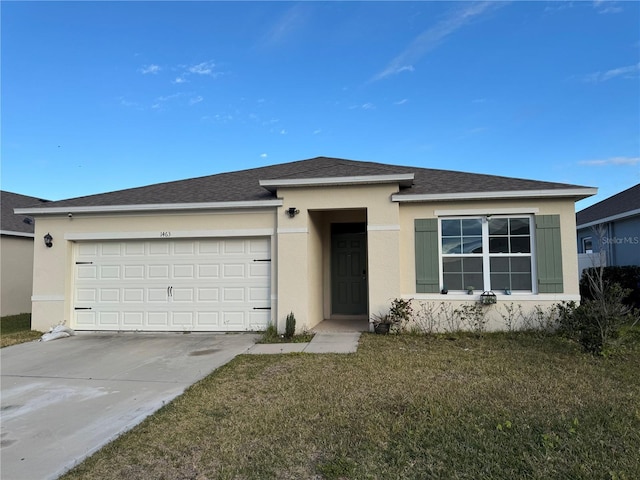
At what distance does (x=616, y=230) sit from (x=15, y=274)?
2113 centimetres

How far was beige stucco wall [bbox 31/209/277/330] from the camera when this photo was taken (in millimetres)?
8781

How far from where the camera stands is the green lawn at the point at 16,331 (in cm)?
814

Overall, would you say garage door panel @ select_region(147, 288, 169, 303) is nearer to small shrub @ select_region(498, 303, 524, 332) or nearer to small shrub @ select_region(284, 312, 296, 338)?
small shrub @ select_region(284, 312, 296, 338)

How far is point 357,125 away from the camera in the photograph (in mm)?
13328

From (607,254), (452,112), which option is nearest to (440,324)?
(452,112)

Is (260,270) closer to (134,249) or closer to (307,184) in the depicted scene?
(307,184)

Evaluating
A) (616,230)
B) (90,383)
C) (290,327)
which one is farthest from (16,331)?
(616,230)

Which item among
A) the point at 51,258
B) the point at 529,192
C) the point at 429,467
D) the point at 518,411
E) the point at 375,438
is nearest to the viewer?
the point at 429,467

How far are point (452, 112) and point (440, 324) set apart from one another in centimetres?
752

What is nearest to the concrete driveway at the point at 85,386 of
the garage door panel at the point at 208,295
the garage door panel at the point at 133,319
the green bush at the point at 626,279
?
the garage door panel at the point at 133,319

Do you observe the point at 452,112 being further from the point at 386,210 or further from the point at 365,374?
the point at 365,374

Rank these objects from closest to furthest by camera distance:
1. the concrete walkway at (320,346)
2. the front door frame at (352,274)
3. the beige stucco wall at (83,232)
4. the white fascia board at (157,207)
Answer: the concrete walkway at (320,346), the white fascia board at (157,207), the beige stucco wall at (83,232), the front door frame at (352,274)

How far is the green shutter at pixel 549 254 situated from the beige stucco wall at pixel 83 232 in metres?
6.07

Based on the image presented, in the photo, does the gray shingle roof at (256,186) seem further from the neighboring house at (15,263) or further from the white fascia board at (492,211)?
the neighboring house at (15,263)
